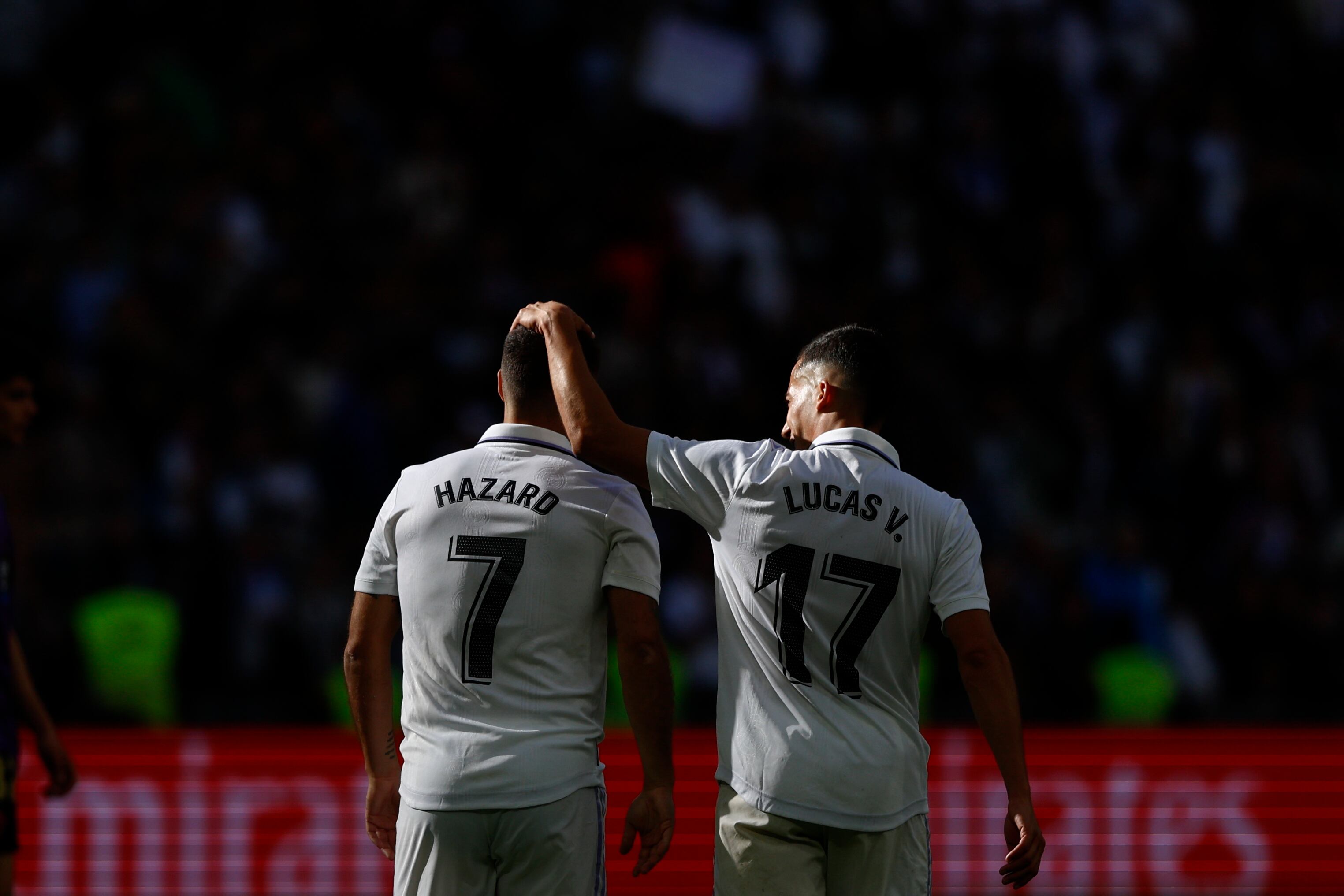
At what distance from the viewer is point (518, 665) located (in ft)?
13.2

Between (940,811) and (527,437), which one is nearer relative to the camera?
(527,437)

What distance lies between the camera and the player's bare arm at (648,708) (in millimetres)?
4094

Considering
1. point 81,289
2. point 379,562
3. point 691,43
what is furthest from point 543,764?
point 691,43

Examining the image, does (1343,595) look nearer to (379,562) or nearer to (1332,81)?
(1332,81)

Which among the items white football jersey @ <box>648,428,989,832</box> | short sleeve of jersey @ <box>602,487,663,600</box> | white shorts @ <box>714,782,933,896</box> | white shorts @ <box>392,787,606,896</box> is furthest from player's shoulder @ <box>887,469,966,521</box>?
white shorts @ <box>392,787,606,896</box>

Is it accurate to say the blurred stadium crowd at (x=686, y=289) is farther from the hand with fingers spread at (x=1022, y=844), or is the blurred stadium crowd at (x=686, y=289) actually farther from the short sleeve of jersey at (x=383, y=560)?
the hand with fingers spread at (x=1022, y=844)

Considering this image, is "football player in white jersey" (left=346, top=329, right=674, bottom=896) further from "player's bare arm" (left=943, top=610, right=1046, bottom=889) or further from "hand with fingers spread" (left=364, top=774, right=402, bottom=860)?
"player's bare arm" (left=943, top=610, right=1046, bottom=889)

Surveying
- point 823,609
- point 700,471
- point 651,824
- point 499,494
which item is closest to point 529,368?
point 499,494

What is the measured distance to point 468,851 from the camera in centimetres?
400

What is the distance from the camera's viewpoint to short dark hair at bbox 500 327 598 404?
4.27 m

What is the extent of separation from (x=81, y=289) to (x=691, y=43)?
17.8 feet

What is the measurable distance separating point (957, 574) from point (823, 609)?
1.29 ft

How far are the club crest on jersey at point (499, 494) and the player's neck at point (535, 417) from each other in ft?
0.70

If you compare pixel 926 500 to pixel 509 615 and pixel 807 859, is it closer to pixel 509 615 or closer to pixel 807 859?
pixel 807 859
